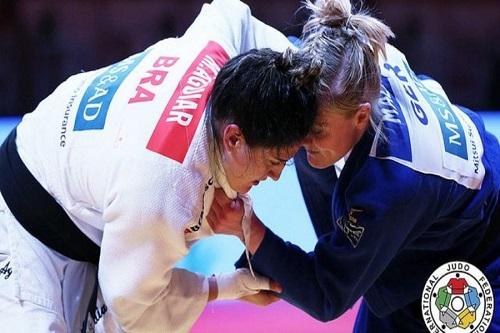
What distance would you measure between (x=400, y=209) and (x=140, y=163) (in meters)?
0.62

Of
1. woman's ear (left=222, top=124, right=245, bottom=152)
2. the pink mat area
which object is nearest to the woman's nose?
woman's ear (left=222, top=124, right=245, bottom=152)

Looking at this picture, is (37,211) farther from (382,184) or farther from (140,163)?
(382,184)

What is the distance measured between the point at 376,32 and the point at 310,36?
15 centimetres

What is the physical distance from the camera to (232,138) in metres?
2.01

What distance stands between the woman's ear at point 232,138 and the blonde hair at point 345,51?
194 millimetres

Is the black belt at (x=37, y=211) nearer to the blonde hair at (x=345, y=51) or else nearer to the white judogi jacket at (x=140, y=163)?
the white judogi jacket at (x=140, y=163)

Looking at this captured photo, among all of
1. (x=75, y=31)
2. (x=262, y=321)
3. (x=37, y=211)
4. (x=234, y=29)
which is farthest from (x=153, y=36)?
(x=37, y=211)

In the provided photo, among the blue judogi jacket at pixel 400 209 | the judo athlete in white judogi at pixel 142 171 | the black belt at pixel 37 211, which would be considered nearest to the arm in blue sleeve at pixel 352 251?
the blue judogi jacket at pixel 400 209

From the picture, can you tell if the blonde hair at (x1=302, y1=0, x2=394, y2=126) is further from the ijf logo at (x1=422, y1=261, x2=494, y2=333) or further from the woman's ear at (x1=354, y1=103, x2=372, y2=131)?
the ijf logo at (x1=422, y1=261, x2=494, y2=333)

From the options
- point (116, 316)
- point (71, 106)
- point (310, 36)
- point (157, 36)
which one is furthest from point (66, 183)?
point (157, 36)

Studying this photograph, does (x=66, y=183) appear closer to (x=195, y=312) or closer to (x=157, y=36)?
(x=195, y=312)

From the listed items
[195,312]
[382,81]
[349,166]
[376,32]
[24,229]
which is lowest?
[195,312]

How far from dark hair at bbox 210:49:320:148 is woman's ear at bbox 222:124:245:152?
0.01 metres

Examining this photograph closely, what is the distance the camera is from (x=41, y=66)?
4.79 metres
